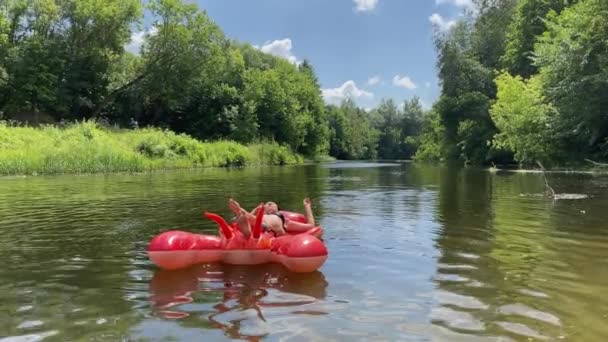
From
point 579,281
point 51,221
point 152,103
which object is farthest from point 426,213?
point 152,103

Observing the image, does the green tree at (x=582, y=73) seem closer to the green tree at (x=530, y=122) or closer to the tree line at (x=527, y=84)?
the tree line at (x=527, y=84)

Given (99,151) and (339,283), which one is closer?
(339,283)

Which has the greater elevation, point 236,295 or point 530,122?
point 530,122

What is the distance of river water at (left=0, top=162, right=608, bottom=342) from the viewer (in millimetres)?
4965

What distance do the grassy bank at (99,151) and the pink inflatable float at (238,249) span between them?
877 inches

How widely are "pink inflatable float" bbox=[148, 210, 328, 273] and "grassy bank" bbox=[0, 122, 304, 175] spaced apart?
73.1ft

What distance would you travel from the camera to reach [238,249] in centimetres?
748

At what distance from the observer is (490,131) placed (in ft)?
166

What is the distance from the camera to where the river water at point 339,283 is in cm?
496

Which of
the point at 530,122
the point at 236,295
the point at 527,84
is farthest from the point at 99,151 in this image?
the point at 527,84

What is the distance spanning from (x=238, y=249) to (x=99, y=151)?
26026mm

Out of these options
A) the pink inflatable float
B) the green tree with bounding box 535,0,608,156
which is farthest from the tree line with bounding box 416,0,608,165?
the pink inflatable float

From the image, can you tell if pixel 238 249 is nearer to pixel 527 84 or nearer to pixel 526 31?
pixel 527 84

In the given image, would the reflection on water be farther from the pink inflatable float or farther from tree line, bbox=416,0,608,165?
tree line, bbox=416,0,608,165
